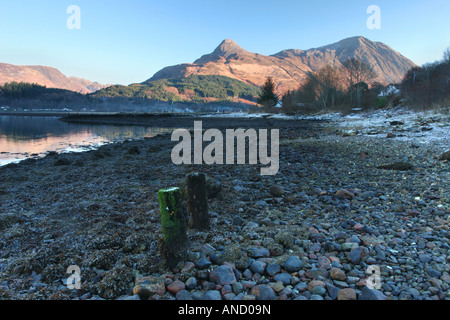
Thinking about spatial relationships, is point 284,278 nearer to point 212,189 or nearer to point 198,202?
point 198,202

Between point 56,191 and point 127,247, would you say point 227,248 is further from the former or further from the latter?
point 56,191

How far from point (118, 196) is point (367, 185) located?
6.93 metres

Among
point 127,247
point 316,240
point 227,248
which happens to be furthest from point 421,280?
point 127,247

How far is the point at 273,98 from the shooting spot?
88.2 metres

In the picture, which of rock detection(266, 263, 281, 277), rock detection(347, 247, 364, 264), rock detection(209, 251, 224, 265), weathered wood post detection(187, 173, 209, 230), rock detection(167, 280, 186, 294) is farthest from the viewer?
weathered wood post detection(187, 173, 209, 230)

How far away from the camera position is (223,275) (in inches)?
127

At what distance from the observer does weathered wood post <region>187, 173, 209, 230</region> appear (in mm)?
4711

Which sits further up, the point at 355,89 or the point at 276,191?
the point at 355,89

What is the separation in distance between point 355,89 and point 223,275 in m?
67.3

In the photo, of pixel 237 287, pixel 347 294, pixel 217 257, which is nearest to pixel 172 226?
pixel 217 257

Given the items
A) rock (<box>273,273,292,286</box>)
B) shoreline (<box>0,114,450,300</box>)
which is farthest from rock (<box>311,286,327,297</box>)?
rock (<box>273,273,292,286</box>)

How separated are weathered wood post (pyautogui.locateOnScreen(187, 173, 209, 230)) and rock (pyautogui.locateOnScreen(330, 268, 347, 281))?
2291 mm

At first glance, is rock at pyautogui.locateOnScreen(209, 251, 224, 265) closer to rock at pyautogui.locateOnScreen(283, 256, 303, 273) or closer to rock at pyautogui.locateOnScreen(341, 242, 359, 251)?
rock at pyautogui.locateOnScreen(283, 256, 303, 273)

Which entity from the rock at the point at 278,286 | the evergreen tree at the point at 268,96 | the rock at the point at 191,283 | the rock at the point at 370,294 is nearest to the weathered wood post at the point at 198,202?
the rock at the point at 191,283
